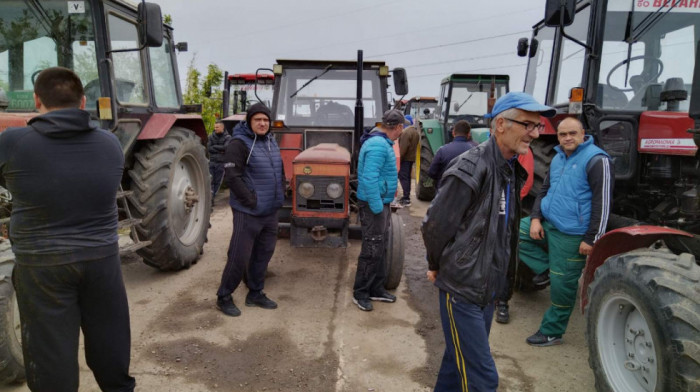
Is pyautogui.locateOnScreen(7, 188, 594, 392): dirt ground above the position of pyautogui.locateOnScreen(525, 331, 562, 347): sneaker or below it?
below

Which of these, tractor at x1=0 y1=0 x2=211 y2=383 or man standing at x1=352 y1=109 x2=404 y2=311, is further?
man standing at x1=352 y1=109 x2=404 y2=311

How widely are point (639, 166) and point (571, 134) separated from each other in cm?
87

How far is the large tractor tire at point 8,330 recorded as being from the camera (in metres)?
2.57

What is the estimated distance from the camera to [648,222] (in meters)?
3.63

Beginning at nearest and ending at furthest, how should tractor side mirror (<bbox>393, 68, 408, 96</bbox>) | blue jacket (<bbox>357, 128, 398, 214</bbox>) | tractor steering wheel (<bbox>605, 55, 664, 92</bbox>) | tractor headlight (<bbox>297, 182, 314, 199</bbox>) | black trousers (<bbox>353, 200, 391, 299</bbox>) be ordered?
tractor steering wheel (<bbox>605, 55, 664, 92</bbox>) < blue jacket (<bbox>357, 128, 398, 214</bbox>) < black trousers (<bbox>353, 200, 391, 299</bbox>) < tractor headlight (<bbox>297, 182, 314, 199</bbox>) < tractor side mirror (<bbox>393, 68, 408, 96</bbox>)

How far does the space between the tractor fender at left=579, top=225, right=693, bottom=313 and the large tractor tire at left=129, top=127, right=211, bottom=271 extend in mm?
3321

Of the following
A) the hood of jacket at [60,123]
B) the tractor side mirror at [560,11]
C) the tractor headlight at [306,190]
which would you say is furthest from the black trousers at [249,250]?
the tractor side mirror at [560,11]

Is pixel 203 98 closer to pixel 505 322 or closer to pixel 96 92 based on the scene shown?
pixel 96 92

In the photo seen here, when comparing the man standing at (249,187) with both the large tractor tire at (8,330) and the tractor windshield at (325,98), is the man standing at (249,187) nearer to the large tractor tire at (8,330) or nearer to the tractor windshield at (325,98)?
the large tractor tire at (8,330)

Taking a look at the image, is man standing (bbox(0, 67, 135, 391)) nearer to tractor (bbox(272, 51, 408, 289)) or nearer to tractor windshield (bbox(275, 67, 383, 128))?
tractor (bbox(272, 51, 408, 289))

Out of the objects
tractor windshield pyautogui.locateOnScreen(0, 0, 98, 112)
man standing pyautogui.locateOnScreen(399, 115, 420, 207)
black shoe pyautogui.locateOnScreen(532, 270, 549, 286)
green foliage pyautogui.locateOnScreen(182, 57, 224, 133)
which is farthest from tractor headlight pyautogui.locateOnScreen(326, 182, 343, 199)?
green foliage pyautogui.locateOnScreen(182, 57, 224, 133)

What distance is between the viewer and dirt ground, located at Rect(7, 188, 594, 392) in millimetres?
3039

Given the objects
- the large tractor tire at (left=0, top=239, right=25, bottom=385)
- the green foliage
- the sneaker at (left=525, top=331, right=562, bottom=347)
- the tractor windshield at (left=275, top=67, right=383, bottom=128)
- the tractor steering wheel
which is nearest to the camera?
the large tractor tire at (left=0, top=239, right=25, bottom=385)

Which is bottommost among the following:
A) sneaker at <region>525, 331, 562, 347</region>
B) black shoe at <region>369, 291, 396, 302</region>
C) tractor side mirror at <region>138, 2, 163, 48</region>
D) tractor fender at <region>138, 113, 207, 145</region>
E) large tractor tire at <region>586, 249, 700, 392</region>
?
black shoe at <region>369, 291, 396, 302</region>
